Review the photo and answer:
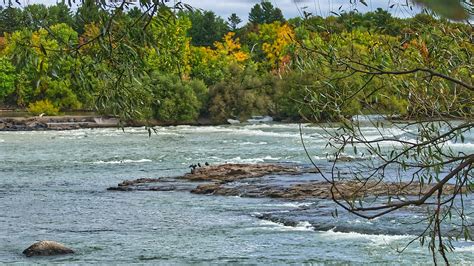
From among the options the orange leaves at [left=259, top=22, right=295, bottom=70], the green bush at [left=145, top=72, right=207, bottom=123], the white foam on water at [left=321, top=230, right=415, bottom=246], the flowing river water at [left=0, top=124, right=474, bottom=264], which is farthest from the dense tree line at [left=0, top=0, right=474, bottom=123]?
the orange leaves at [left=259, top=22, right=295, bottom=70]

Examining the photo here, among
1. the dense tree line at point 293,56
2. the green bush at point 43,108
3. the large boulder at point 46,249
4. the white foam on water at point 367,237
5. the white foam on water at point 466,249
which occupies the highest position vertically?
the dense tree line at point 293,56

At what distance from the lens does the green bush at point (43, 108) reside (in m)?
64.2

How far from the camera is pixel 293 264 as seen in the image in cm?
1411

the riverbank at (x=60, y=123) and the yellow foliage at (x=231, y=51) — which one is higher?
the yellow foliage at (x=231, y=51)

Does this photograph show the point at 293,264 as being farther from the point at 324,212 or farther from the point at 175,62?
the point at 175,62

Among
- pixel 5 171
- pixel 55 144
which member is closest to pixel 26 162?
pixel 5 171

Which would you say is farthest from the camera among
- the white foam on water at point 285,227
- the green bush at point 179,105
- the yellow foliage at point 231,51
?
the yellow foliage at point 231,51

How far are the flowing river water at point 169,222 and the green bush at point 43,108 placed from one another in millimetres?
30239

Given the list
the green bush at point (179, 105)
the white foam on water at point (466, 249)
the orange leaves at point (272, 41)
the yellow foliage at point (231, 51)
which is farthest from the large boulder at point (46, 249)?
the yellow foliage at point (231, 51)

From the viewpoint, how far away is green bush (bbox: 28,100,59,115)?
64.2m

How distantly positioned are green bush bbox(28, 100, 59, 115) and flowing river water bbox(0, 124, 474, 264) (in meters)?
30.2

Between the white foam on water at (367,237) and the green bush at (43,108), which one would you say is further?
the green bush at (43,108)

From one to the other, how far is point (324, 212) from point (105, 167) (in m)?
13.6

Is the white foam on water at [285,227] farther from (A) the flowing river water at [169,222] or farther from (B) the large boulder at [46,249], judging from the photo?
(B) the large boulder at [46,249]
